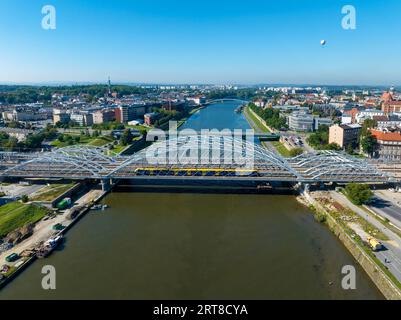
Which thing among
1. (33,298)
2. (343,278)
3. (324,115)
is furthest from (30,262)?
(324,115)

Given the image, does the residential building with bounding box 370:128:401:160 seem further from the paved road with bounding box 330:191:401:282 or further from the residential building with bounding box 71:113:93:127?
the residential building with bounding box 71:113:93:127

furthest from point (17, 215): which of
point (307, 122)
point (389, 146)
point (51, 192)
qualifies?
point (307, 122)

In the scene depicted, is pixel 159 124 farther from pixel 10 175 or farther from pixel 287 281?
pixel 287 281

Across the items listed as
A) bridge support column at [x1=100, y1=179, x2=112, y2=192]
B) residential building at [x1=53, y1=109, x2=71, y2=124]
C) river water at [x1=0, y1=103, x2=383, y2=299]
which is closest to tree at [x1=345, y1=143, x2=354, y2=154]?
river water at [x1=0, y1=103, x2=383, y2=299]

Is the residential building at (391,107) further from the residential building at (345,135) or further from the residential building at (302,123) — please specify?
the residential building at (345,135)
